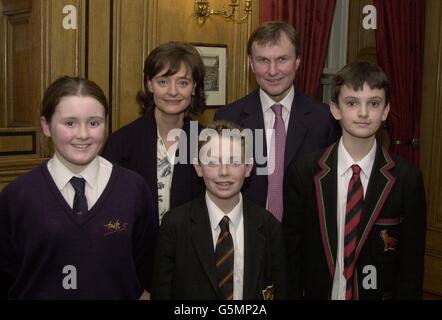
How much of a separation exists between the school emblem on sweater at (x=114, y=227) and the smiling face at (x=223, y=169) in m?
0.37

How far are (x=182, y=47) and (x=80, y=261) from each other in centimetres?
113

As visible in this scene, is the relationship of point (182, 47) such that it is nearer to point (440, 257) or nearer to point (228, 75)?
point (228, 75)

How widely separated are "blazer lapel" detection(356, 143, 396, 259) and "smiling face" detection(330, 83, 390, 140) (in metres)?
0.15

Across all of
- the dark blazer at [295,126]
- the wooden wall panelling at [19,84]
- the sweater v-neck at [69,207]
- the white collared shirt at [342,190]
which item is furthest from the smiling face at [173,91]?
the wooden wall panelling at [19,84]

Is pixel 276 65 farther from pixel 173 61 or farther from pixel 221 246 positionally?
pixel 221 246

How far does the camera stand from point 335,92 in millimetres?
2408

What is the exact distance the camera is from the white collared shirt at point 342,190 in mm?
2273

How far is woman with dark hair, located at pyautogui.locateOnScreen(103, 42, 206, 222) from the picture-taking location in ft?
8.41

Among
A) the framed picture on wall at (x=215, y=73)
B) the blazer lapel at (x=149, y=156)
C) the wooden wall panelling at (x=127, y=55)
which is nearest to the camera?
the blazer lapel at (x=149, y=156)

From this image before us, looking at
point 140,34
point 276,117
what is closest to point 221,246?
point 276,117

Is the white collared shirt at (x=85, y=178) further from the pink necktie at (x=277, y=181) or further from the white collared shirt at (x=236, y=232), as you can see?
the pink necktie at (x=277, y=181)

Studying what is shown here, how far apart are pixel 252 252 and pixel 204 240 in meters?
0.18

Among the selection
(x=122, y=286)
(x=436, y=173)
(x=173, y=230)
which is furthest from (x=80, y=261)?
(x=436, y=173)

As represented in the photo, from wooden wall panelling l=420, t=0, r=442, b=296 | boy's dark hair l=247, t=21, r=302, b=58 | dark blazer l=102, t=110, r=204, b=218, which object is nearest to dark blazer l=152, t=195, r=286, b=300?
dark blazer l=102, t=110, r=204, b=218
